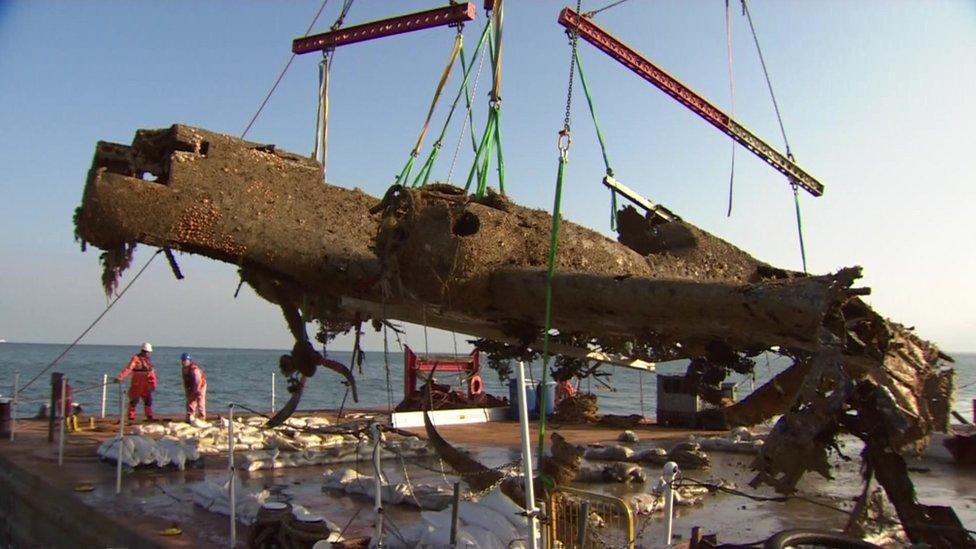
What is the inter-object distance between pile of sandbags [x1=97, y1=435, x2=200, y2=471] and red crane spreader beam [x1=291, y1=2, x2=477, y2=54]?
8.23 meters

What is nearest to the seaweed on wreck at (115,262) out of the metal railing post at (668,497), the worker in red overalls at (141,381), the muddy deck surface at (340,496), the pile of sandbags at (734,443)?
the muddy deck surface at (340,496)

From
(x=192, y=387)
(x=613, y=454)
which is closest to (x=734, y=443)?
(x=613, y=454)

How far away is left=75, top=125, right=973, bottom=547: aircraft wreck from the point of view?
599 cm

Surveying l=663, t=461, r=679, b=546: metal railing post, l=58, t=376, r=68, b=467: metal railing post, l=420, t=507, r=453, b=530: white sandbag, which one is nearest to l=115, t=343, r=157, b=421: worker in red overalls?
l=58, t=376, r=68, b=467: metal railing post

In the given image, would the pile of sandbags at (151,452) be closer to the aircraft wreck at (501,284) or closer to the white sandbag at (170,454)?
the white sandbag at (170,454)

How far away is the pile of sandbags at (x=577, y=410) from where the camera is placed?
2127 cm

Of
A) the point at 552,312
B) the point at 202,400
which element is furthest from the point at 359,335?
the point at 202,400

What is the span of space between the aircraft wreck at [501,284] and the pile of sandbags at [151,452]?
461 cm

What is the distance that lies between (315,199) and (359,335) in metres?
1.67

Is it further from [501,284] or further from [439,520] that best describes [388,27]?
[439,520]

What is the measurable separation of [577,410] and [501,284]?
14848 mm

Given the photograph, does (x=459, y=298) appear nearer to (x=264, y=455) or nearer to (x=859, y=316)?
(x=859, y=316)

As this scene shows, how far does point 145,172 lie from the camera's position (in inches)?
261

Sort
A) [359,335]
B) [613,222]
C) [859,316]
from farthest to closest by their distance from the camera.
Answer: [613,222] → [359,335] → [859,316]
